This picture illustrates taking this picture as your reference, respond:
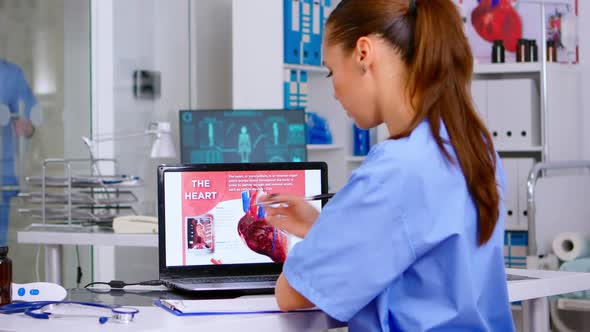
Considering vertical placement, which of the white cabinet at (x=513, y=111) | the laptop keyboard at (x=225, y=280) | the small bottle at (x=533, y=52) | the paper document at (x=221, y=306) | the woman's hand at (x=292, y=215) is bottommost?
the paper document at (x=221, y=306)

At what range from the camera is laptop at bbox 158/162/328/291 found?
196cm

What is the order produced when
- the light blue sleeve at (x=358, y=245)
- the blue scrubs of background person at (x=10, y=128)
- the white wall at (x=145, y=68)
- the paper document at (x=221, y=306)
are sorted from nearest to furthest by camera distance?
the light blue sleeve at (x=358, y=245) → the paper document at (x=221, y=306) → the blue scrubs of background person at (x=10, y=128) → the white wall at (x=145, y=68)

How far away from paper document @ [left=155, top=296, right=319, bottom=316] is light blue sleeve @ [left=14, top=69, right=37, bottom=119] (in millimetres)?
2170

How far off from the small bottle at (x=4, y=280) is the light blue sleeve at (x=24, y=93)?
6.72ft

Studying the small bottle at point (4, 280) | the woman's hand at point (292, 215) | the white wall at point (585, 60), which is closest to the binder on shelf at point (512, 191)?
the white wall at point (585, 60)

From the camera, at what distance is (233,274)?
78.0 inches

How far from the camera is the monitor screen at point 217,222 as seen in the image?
1964 mm

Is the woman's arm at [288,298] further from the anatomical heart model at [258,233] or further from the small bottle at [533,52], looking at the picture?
the small bottle at [533,52]

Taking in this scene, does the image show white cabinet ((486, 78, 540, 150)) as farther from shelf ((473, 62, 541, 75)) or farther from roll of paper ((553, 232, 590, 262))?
roll of paper ((553, 232, 590, 262))

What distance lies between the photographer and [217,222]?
78.2 inches

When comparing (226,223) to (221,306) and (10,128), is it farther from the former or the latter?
(10,128)

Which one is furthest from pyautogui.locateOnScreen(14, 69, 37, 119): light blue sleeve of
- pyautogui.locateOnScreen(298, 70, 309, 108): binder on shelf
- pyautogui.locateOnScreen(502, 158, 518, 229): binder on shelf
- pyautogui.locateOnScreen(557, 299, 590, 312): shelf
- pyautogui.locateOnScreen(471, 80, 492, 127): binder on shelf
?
pyautogui.locateOnScreen(557, 299, 590, 312): shelf

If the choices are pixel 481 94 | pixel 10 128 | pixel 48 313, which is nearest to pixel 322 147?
pixel 481 94

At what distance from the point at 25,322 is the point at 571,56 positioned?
3.99 meters
